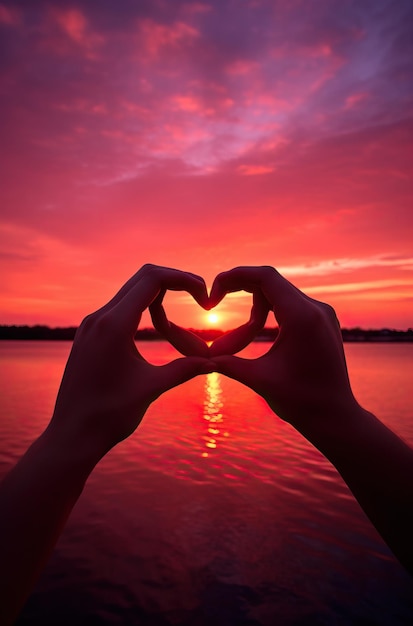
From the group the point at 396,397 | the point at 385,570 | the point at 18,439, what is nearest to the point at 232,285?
the point at 385,570

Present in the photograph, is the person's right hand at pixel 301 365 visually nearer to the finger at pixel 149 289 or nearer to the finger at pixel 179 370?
the finger at pixel 179 370

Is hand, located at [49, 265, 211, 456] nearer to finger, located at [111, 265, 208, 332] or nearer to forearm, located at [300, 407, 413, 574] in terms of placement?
finger, located at [111, 265, 208, 332]

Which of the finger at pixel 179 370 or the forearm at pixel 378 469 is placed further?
the finger at pixel 179 370

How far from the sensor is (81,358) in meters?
1.94

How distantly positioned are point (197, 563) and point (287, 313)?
4461 mm

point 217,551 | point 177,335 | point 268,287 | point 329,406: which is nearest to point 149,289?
point 268,287

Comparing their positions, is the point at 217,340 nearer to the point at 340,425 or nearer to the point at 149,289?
the point at 149,289

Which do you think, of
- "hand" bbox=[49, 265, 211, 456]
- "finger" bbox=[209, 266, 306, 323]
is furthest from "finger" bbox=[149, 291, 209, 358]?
"hand" bbox=[49, 265, 211, 456]

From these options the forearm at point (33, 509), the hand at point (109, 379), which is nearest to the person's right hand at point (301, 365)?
the hand at point (109, 379)

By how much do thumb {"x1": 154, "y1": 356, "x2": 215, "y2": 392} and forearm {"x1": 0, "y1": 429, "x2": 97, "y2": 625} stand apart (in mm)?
606

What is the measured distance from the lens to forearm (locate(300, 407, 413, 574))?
5.37 feet

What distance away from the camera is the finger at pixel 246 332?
2.82 metres

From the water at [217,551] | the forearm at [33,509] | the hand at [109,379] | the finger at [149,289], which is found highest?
the finger at [149,289]

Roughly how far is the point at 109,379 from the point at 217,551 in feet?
15.1
